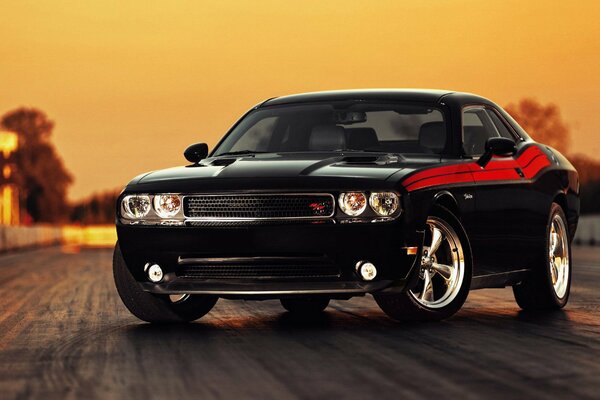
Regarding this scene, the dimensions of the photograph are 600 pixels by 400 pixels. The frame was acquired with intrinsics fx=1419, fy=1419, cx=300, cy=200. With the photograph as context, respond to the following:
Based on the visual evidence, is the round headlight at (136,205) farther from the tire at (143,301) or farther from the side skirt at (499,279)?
the side skirt at (499,279)

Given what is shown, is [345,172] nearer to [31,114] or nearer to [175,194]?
[175,194]

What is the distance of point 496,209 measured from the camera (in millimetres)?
10594

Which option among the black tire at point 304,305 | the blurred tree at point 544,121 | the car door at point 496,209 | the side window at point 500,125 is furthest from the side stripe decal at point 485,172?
the blurred tree at point 544,121

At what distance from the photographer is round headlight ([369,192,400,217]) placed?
362 inches

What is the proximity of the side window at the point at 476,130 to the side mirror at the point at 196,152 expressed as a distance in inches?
81.9

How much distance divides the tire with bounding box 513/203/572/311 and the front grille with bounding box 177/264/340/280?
2580 mm

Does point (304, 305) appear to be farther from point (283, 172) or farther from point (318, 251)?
point (318, 251)

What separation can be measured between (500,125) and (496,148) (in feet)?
4.20

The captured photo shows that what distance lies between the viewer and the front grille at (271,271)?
926 centimetres

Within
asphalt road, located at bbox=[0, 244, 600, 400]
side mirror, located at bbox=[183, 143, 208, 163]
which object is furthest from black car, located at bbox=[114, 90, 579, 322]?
asphalt road, located at bbox=[0, 244, 600, 400]

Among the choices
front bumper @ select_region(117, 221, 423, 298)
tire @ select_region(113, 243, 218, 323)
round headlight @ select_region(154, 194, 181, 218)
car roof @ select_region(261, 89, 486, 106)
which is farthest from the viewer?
car roof @ select_region(261, 89, 486, 106)

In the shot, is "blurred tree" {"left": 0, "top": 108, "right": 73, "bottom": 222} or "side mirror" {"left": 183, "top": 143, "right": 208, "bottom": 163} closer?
"side mirror" {"left": 183, "top": 143, "right": 208, "bottom": 163}

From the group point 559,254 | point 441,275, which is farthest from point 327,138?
point 559,254

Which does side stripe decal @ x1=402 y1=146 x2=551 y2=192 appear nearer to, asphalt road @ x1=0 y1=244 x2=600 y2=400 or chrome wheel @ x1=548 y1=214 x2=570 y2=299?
chrome wheel @ x1=548 y1=214 x2=570 y2=299
